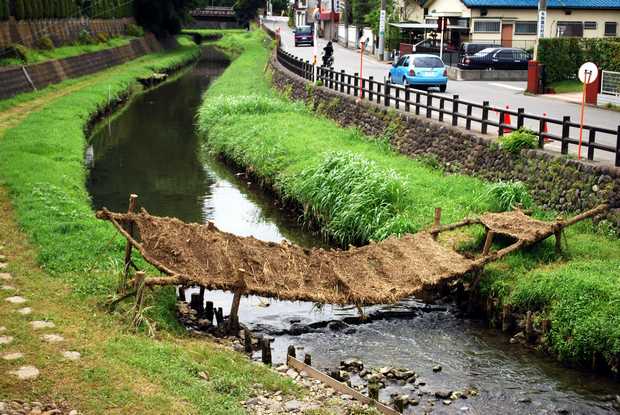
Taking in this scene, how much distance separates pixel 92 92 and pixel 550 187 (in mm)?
27845

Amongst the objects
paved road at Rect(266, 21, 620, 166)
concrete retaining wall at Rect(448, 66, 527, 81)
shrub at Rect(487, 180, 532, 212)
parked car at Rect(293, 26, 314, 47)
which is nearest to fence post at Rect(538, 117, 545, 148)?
paved road at Rect(266, 21, 620, 166)

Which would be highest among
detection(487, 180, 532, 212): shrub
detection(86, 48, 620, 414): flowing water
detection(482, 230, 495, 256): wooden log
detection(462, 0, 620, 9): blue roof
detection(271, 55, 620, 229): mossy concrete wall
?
detection(462, 0, 620, 9): blue roof

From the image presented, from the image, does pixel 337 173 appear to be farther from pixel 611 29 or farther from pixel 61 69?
pixel 611 29

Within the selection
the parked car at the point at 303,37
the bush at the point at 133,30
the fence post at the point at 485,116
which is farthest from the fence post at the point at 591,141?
the bush at the point at 133,30

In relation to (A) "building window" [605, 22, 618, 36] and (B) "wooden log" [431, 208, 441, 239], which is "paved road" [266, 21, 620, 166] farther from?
(A) "building window" [605, 22, 618, 36]

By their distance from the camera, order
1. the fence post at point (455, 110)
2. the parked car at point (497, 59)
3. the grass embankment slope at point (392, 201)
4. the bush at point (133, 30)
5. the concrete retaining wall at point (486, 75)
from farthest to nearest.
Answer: the bush at point (133, 30) < the parked car at point (497, 59) < the concrete retaining wall at point (486, 75) < the fence post at point (455, 110) < the grass embankment slope at point (392, 201)

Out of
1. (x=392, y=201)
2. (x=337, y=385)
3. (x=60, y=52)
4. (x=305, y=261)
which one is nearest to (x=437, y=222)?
(x=392, y=201)

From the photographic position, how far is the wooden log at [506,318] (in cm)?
1347

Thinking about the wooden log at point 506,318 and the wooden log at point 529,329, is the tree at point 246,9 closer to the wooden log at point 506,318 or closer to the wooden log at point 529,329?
the wooden log at point 506,318

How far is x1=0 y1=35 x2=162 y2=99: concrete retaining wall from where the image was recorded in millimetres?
36188

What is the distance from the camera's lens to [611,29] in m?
48.2

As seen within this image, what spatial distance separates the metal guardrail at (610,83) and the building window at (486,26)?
61.4 ft

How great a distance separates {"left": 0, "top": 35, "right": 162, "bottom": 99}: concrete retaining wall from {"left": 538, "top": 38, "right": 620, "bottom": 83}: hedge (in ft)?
72.5

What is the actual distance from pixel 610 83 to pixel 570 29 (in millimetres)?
18958
